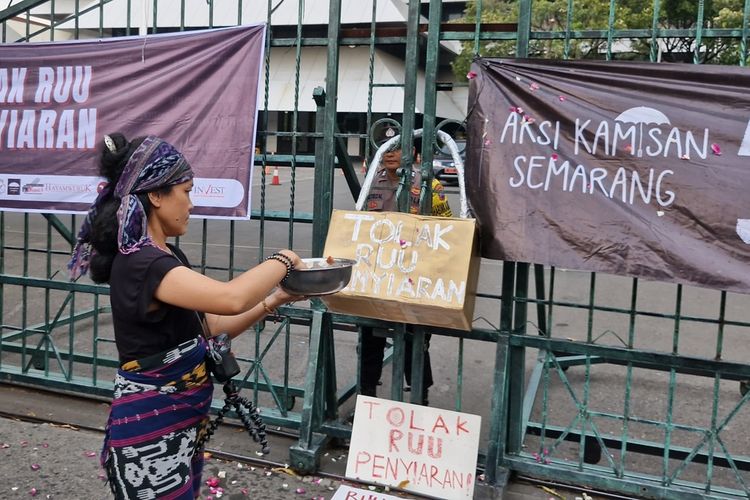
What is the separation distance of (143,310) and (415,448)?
2.01 metres

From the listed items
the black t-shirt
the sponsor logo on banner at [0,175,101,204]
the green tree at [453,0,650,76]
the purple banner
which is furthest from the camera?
the green tree at [453,0,650,76]

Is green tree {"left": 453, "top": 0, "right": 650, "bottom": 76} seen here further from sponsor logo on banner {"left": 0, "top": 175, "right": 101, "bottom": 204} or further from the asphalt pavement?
the asphalt pavement

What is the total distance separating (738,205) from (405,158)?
1.69m

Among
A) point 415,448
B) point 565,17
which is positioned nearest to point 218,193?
point 415,448

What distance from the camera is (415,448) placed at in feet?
12.5

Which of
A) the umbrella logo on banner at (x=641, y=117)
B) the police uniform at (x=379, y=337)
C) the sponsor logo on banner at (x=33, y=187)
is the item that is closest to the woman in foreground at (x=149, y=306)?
the umbrella logo on banner at (x=641, y=117)

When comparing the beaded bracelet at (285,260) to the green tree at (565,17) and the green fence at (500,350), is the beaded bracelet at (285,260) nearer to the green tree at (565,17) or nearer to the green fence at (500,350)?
the green fence at (500,350)

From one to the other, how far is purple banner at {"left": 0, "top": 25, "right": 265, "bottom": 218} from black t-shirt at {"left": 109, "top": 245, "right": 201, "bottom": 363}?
1.93 m

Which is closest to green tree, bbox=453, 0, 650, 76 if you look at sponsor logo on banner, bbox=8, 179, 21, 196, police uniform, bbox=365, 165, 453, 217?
police uniform, bbox=365, 165, 453, 217

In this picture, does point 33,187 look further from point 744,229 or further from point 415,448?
point 744,229

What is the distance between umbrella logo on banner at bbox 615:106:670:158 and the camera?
3369 mm

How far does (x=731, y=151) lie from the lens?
326 cm

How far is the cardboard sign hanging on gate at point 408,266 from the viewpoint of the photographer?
3.48 m

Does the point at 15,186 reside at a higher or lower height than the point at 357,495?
higher
